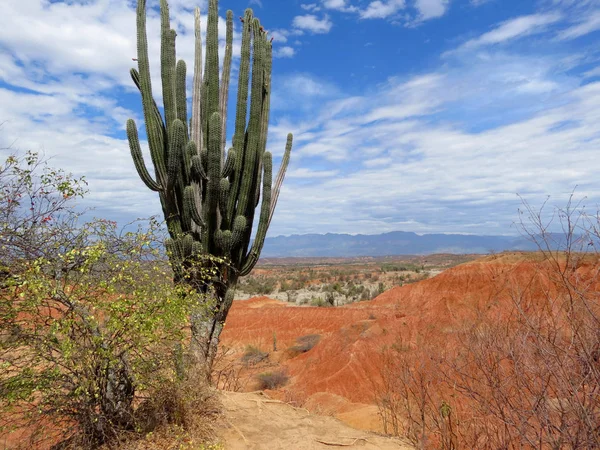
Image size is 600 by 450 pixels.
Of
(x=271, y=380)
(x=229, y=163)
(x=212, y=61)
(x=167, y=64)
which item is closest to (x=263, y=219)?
(x=229, y=163)

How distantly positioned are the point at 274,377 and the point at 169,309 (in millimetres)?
9774

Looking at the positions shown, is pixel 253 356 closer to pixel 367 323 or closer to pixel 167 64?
pixel 367 323

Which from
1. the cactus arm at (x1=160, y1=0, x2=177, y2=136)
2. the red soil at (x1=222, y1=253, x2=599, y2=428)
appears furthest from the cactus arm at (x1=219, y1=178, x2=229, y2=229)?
the red soil at (x1=222, y1=253, x2=599, y2=428)

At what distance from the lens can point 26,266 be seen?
4.36 m

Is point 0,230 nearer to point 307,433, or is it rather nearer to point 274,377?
point 307,433

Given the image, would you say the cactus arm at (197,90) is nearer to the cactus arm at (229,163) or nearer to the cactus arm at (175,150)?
the cactus arm at (175,150)

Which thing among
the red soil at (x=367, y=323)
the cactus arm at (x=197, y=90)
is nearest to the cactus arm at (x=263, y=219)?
the cactus arm at (x=197, y=90)

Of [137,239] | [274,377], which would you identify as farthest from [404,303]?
[137,239]

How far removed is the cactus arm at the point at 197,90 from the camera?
30.9ft

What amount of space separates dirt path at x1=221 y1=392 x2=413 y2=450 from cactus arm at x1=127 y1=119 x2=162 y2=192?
472cm

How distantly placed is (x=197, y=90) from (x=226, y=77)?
2.54 feet

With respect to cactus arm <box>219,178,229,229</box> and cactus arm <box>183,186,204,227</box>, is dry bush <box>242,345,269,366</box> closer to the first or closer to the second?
cactus arm <box>219,178,229,229</box>

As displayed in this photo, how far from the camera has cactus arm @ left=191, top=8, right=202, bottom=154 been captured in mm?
9407

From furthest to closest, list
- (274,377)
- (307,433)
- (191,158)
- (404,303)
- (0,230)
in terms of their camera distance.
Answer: (404,303) < (274,377) < (191,158) < (307,433) < (0,230)
